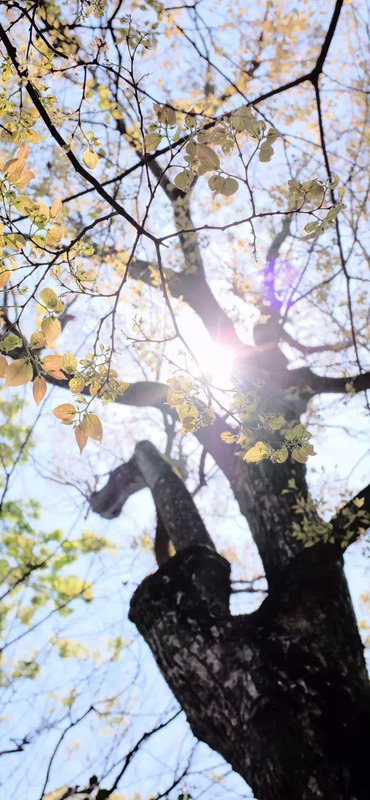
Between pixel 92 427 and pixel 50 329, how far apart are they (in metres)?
0.23

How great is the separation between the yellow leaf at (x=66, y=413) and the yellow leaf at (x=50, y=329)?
14cm

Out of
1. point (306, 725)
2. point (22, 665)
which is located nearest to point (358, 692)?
point (306, 725)

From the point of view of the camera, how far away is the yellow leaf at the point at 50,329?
93cm

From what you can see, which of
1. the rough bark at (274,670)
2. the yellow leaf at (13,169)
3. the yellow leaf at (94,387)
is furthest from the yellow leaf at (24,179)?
the rough bark at (274,670)

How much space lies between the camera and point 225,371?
177 inches

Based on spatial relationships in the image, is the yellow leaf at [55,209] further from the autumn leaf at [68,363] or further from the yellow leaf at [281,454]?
the yellow leaf at [281,454]

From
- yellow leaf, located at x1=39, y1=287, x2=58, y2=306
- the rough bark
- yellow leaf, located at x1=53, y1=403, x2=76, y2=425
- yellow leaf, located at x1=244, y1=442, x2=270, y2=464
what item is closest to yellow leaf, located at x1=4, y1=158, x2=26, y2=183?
yellow leaf, located at x1=39, y1=287, x2=58, y2=306

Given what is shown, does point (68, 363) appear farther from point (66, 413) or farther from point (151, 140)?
point (151, 140)

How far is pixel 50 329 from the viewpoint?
935mm

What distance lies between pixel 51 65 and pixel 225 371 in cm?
343

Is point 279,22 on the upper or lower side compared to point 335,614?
upper

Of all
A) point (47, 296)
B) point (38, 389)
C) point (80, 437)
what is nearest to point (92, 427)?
point (80, 437)

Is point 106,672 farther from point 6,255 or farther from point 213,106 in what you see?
point 213,106

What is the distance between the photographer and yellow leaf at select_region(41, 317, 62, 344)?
930 mm
